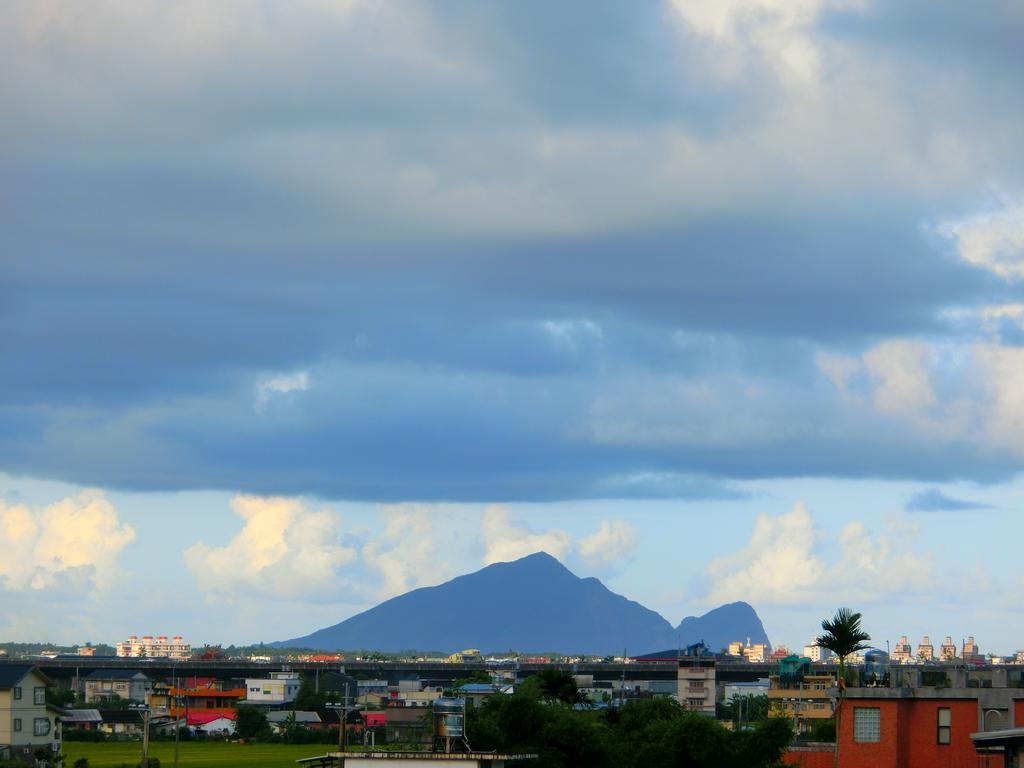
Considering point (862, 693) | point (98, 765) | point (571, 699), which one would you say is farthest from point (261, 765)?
point (862, 693)

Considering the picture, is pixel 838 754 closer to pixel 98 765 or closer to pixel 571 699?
pixel 571 699

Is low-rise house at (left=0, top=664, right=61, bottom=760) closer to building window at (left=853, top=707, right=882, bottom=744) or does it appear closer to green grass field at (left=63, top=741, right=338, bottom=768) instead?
green grass field at (left=63, top=741, right=338, bottom=768)

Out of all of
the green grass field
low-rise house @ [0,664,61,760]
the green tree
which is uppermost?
the green tree

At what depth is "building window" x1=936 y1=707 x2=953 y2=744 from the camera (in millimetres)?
86750

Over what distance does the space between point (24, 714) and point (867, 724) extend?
87.8 m

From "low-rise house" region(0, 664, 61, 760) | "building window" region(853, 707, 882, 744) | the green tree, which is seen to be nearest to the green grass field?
"low-rise house" region(0, 664, 61, 760)

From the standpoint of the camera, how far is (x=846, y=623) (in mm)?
86375

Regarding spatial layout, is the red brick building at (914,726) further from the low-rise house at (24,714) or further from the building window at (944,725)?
the low-rise house at (24,714)

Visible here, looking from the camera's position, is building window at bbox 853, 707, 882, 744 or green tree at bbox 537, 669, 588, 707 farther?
green tree at bbox 537, 669, 588, 707

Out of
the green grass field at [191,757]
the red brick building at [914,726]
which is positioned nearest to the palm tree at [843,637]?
the red brick building at [914,726]

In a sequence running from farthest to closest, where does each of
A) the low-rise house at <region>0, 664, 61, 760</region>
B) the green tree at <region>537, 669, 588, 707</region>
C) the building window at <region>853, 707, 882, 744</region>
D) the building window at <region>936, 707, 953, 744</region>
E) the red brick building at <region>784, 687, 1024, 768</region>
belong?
the low-rise house at <region>0, 664, 61, 760</region>, the green tree at <region>537, 669, 588, 707</region>, the building window at <region>853, 707, 882, 744</region>, the building window at <region>936, 707, 953, 744</region>, the red brick building at <region>784, 687, 1024, 768</region>

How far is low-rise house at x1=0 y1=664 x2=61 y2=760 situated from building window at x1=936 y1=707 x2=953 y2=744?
286 ft

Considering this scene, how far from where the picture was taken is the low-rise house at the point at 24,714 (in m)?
142

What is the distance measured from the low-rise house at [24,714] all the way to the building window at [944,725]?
286 ft
